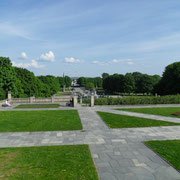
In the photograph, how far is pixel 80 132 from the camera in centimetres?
1267

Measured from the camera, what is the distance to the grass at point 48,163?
258 inches

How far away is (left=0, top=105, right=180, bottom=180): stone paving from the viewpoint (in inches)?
271

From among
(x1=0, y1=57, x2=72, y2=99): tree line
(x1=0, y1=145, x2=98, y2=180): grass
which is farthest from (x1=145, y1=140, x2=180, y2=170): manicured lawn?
(x1=0, y1=57, x2=72, y2=99): tree line

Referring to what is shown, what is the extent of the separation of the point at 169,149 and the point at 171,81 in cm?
4177

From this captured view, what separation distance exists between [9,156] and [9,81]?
29.7 m

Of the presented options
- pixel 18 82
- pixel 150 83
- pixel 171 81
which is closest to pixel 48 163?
pixel 18 82

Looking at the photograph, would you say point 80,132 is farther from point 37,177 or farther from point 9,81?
point 9,81

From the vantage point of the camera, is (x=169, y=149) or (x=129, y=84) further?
(x=129, y=84)

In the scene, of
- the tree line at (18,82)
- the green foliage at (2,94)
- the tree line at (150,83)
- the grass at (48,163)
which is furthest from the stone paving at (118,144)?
the tree line at (150,83)

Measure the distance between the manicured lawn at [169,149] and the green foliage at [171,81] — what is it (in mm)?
39185

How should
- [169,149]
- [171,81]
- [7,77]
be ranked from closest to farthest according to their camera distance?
[169,149] → [7,77] → [171,81]

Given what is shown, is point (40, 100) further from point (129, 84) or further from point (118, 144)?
point (129, 84)

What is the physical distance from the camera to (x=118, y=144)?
33.3ft

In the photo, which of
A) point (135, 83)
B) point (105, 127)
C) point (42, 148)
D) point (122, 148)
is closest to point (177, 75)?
point (135, 83)
